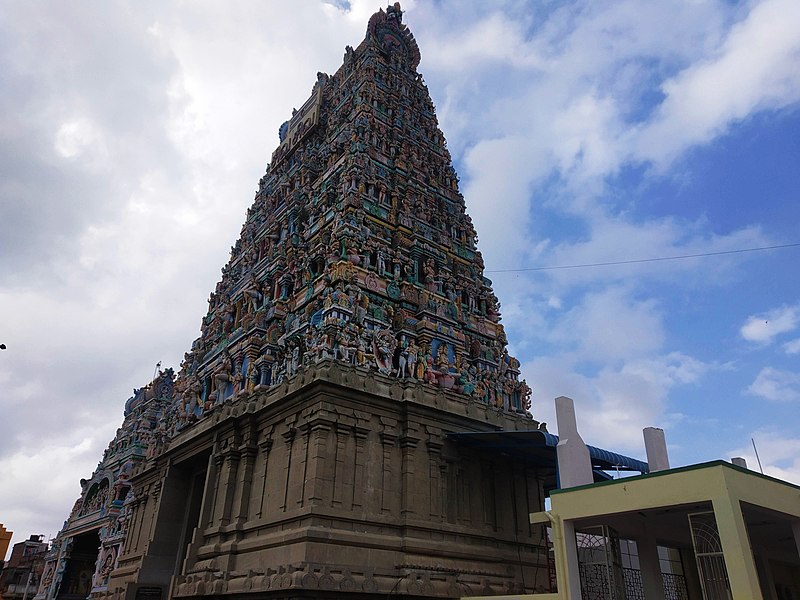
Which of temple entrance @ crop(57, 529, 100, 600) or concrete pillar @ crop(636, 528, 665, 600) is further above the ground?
temple entrance @ crop(57, 529, 100, 600)

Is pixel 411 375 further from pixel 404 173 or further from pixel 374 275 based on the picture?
Answer: pixel 404 173

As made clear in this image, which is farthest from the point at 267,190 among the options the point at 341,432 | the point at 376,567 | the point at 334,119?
the point at 376,567

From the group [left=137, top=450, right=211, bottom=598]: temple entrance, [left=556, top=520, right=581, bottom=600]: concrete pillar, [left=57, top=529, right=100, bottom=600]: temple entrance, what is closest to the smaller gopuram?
[left=57, top=529, right=100, bottom=600]: temple entrance

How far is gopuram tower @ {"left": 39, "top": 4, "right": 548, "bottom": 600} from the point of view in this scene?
64.7 feet

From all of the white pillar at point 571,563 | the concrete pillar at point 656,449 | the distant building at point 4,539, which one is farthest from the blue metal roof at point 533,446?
the distant building at point 4,539

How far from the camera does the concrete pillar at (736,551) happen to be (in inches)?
449

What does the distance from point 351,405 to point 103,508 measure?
33.4 metres

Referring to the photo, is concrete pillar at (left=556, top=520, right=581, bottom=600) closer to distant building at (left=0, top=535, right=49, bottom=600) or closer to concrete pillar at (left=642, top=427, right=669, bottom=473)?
concrete pillar at (left=642, top=427, right=669, bottom=473)

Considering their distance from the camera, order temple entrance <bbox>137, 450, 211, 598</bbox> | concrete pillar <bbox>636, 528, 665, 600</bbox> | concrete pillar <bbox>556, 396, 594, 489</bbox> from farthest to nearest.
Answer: temple entrance <bbox>137, 450, 211, 598</bbox>
concrete pillar <bbox>556, 396, 594, 489</bbox>
concrete pillar <bbox>636, 528, 665, 600</bbox>

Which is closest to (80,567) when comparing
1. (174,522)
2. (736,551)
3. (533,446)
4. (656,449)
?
(174,522)

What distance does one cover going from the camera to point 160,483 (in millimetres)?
28625

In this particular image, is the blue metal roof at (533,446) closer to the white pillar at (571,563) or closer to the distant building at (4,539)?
→ the white pillar at (571,563)

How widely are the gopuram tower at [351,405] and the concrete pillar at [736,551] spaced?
9.89 meters

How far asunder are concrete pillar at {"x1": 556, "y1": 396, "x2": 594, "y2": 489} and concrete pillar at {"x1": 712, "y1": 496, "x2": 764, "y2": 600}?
5.31 metres
